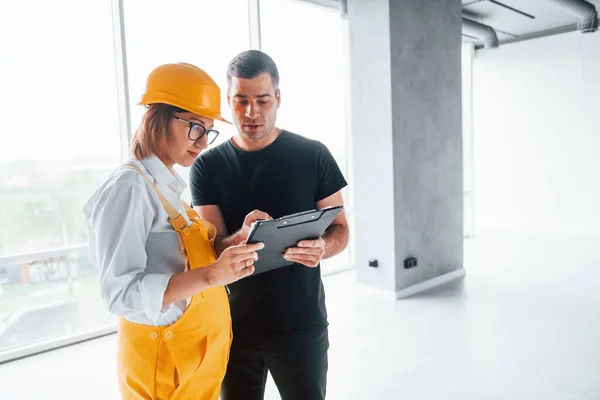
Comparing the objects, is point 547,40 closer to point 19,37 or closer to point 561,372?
point 561,372

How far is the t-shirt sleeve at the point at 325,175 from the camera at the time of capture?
147 centimetres

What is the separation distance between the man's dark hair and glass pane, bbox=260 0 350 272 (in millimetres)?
3421

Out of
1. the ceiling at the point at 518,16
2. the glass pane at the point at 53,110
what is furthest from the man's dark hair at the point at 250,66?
the ceiling at the point at 518,16

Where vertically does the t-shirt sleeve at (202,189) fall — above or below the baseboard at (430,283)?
above

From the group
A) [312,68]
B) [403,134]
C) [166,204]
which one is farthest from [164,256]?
[312,68]

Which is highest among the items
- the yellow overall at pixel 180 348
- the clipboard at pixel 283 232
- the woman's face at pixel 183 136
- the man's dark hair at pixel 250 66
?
the man's dark hair at pixel 250 66

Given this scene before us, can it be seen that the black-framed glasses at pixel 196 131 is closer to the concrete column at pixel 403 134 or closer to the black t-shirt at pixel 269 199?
the black t-shirt at pixel 269 199

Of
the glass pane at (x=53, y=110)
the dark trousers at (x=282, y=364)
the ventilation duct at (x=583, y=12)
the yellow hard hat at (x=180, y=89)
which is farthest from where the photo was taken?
the ventilation duct at (x=583, y=12)

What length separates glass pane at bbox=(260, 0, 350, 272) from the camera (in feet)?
16.5

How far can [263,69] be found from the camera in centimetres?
136

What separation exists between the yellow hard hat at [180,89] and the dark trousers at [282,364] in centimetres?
73

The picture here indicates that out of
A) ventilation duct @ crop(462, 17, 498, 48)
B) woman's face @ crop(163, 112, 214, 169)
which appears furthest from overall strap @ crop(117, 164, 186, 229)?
ventilation duct @ crop(462, 17, 498, 48)

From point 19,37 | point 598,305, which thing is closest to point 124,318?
point 598,305

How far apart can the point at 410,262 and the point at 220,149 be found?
11.5 ft
